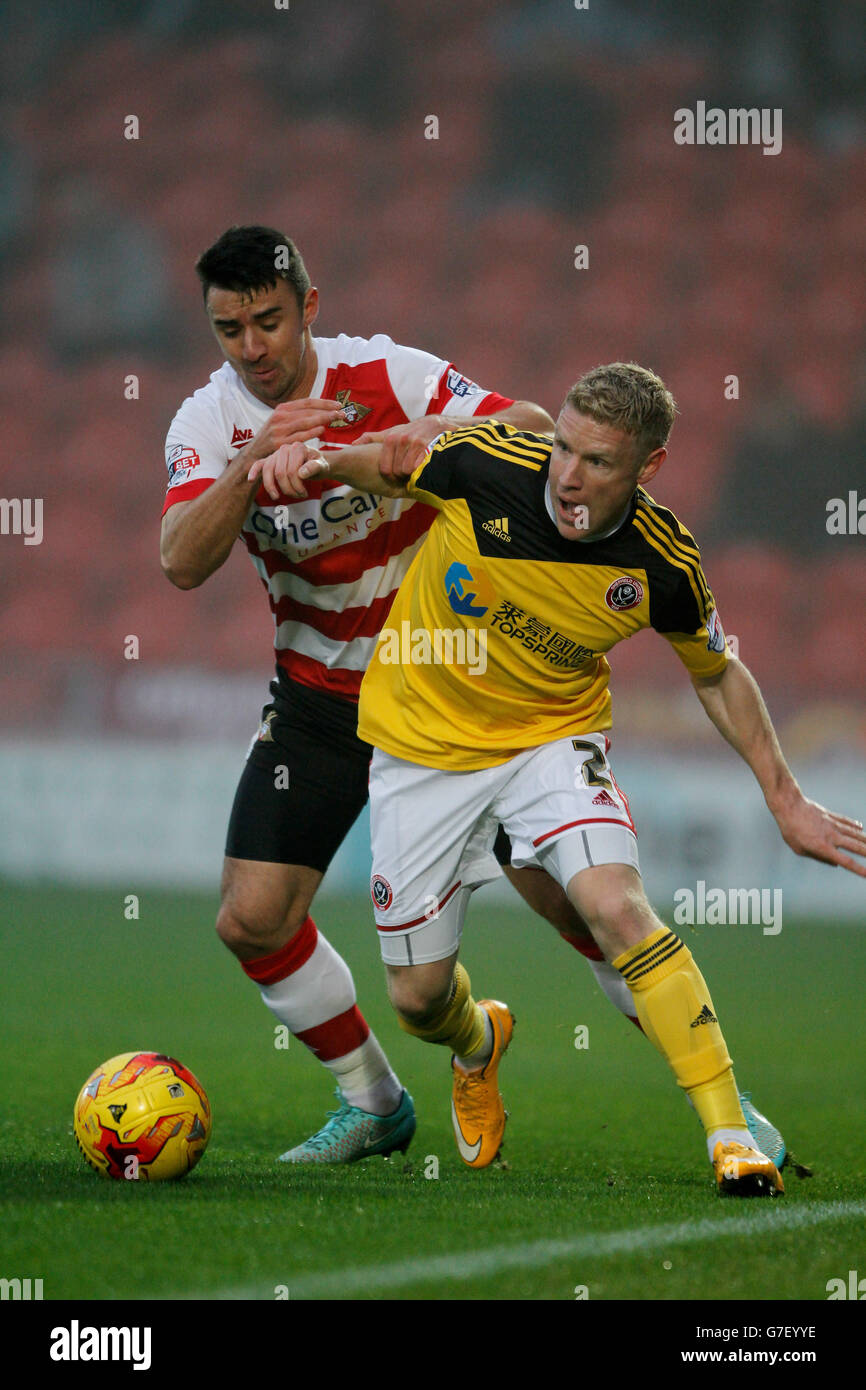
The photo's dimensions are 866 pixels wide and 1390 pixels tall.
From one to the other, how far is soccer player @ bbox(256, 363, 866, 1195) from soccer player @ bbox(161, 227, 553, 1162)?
1.01 ft

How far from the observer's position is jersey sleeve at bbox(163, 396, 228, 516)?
4359 millimetres

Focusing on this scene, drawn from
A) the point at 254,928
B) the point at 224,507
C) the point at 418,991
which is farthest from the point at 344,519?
the point at 418,991

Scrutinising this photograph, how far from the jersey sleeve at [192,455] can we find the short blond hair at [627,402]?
1106 mm

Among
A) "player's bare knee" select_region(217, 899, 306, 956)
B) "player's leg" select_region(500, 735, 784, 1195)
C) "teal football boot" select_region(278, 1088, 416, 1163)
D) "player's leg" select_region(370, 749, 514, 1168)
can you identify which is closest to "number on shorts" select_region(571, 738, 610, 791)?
"player's leg" select_region(500, 735, 784, 1195)

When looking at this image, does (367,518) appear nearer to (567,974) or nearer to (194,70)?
(567,974)

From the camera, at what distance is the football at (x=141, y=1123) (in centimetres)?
388

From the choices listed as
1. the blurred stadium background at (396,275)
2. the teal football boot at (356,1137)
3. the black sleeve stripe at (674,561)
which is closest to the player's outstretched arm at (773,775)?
the black sleeve stripe at (674,561)

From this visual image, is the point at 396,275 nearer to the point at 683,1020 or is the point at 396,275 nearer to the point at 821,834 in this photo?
the point at 821,834

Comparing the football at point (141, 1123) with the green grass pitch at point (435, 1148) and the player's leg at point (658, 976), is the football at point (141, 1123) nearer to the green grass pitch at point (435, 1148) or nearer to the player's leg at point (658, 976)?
the green grass pitch at point (435, 1148)

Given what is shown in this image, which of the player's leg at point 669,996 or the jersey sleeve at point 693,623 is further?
the jersey sleeve at point 693,623

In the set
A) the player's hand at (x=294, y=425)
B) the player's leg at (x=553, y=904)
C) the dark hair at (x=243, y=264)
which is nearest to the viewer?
the player's hand at (x=294, y=425)

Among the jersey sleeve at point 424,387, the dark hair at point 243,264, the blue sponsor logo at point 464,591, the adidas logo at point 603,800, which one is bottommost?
the adidas logo at point 603,800
